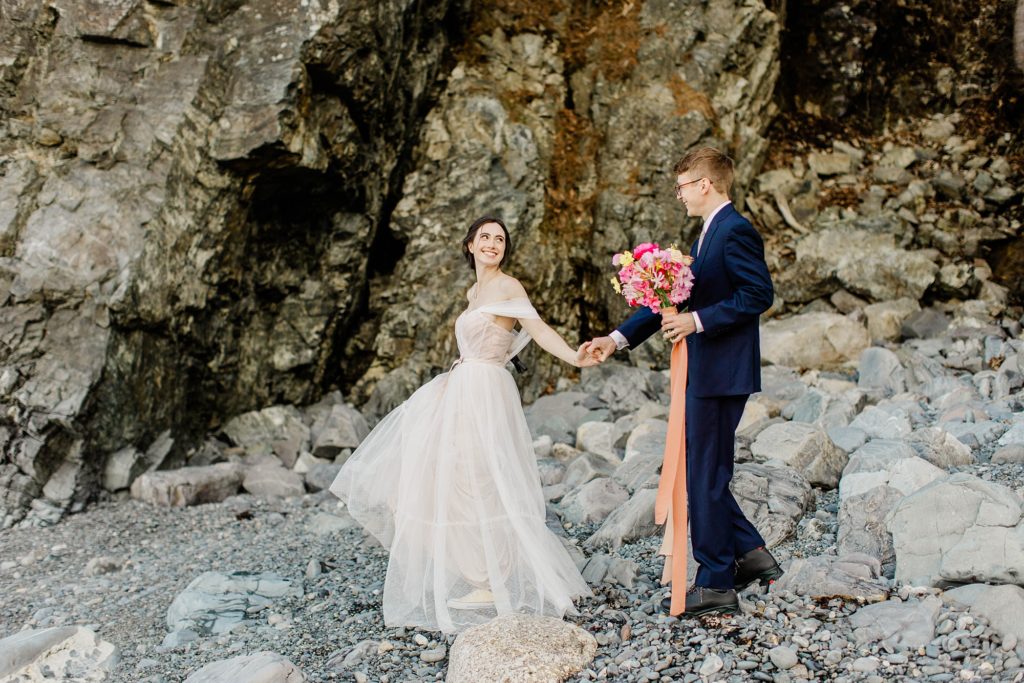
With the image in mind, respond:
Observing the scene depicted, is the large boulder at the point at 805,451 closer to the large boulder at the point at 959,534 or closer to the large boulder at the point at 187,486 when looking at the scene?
the large boulder at the point at 959,534

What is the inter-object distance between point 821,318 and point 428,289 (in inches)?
203

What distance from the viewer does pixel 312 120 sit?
988cm

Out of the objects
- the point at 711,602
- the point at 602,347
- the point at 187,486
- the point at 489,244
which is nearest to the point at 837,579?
the point at 711,602

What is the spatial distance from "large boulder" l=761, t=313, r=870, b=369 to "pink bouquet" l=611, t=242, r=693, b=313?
6824 millimetres

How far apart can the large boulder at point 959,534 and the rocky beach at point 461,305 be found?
0.06 feet

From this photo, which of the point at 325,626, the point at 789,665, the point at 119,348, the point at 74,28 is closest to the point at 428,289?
the point at 119,348

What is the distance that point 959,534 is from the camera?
4.66 metres

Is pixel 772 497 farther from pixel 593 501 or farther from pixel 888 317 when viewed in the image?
pixel 888 317

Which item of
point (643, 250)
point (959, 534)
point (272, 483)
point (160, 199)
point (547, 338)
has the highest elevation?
point (160, 199)

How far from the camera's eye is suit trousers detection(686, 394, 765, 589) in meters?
4.59

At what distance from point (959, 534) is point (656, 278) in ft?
6.99

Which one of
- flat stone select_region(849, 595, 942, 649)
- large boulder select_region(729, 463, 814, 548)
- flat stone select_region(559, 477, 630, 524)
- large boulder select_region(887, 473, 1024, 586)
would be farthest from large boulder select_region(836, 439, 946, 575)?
flat stone select_region(559, 477, 630, 524)

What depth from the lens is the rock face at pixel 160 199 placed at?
8359 mm

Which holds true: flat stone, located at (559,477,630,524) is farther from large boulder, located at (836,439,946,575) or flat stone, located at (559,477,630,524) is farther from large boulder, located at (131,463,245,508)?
large boulder, located at (131,463,245,508)
